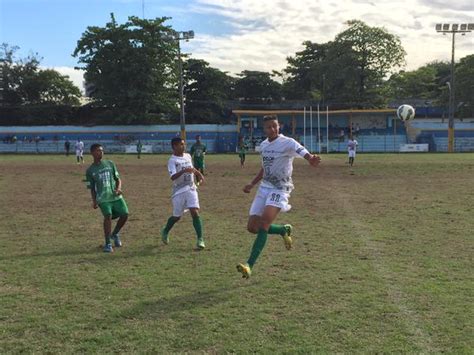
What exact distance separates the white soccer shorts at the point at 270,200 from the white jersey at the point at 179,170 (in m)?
1.96

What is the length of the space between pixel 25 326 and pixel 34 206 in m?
9.11

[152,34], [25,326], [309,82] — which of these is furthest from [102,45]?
[25,326]

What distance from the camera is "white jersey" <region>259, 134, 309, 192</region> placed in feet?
21.1

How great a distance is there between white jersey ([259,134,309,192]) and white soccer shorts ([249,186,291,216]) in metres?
0.07

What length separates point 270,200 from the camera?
6383 mm

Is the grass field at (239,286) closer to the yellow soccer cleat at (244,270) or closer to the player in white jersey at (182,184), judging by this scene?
the yellow soccer cleat at (244,270)

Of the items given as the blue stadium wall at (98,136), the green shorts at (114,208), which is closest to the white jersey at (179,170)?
the green shorts at (114,208)

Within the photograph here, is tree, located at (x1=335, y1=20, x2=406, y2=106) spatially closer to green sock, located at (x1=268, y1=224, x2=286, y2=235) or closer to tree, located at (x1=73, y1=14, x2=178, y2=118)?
tree, located at (x1=73, y1=14, x2=178, y2=118)

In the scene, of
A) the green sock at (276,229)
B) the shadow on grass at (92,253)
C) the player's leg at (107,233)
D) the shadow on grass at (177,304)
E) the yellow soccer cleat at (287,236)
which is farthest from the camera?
the player's leg at (107,233)

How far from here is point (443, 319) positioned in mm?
4754

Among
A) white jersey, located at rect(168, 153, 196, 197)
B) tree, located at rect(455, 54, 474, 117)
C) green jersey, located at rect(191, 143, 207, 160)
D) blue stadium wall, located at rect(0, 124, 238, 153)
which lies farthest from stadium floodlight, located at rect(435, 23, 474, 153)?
white jersey, located at rect(168, 153, 196, 197)

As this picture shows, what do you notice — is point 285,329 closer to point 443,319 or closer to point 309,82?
point 443,319

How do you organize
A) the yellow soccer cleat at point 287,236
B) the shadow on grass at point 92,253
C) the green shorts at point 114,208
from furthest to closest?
the green shorts at point 114,208 → the shadow on grass at point 92,253 → the yellow soccer cleat at point 287,236

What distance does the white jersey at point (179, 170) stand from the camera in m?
8.15
